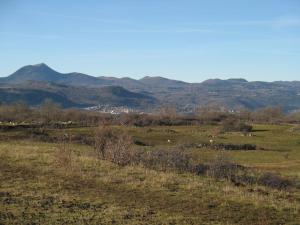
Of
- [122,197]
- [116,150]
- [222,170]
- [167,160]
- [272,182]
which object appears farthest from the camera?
[116,150]

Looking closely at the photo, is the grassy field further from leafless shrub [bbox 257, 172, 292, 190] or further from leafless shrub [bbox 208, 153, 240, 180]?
leafless shrub [bbox 208, 153, 240, 180]

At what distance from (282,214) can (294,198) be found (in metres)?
3.41

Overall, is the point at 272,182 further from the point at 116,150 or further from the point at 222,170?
the point at 116,150

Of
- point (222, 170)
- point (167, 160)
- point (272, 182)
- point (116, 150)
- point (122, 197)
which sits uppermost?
point (116, 150)

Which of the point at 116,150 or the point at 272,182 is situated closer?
the point at 272,182

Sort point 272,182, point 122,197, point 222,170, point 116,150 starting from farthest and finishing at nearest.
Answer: point 116,150
point 222,170
point 272,182
point 122,197

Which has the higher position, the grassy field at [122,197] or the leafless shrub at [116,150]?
the leafless shrub at [116,150]

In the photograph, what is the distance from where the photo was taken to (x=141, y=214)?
42.8 feet

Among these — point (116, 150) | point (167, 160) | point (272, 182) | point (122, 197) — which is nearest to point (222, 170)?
point (272, 182)

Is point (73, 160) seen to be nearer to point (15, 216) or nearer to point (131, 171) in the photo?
point (131, 171)

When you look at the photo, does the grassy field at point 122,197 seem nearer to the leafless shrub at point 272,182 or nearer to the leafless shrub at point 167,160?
the leafless shrub at point 272,182

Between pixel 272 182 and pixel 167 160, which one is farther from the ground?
pixel 167 160

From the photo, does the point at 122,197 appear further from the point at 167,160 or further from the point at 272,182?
the point at 272,182

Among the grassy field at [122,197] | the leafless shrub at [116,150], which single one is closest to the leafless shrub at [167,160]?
the leafless shrub at [116,150]
